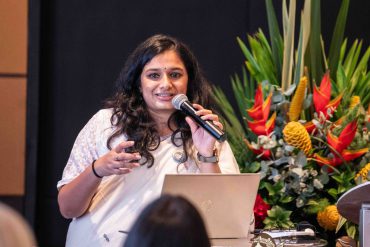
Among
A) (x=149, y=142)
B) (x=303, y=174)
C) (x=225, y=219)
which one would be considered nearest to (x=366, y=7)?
(x=303, y=174)

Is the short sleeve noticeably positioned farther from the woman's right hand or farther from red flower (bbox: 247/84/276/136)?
red flower (bbox: 247/84/276/136)

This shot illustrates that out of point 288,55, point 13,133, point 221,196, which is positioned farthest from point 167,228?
point 13,133

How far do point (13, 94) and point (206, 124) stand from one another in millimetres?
1921

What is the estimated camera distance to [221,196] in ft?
8.01

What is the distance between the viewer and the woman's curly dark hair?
286cm

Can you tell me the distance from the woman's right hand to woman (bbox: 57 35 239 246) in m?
0.04

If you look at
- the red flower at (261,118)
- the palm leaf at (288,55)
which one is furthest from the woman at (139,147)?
the palm leaf at (288,55)

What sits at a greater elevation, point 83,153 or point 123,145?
point 123,145

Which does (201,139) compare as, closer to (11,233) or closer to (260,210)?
(260,210)

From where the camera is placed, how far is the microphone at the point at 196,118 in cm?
250

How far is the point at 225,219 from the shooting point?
248cm

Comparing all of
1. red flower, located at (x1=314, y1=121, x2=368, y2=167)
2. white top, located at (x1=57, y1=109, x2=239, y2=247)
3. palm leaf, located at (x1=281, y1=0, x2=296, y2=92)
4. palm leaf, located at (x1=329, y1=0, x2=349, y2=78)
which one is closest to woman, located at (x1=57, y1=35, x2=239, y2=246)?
white top, located at (x1=57, y1=109, x2=239, y2=247)

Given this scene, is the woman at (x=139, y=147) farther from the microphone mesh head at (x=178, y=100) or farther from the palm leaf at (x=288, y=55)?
the palm leaf at (x=288, y=55)

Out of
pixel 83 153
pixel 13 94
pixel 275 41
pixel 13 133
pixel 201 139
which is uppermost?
pixel 275 41
